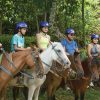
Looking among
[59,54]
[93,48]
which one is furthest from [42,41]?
[93,48]

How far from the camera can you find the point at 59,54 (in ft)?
27.7

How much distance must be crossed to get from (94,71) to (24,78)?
7.37ft

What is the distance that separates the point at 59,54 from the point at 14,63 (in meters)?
1.28

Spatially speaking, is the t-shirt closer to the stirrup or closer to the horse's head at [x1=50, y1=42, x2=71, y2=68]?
the horse's head at [x1=50, y1=42, x2=71, y2=68]

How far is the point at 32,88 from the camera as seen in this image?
336 inches

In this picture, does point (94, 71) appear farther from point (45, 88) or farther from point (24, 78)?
point (24, 78)

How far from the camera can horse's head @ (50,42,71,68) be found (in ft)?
27.4

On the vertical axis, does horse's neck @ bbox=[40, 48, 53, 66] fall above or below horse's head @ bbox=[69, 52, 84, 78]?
above

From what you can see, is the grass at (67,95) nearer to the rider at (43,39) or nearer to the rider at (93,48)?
the rider at (93,48)

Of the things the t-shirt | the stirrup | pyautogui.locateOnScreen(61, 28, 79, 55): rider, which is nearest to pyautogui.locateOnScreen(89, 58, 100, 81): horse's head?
pyautogui.locateOnScreen(61, 28, 79, 55): rider

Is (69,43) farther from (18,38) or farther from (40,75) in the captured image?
(40,75)

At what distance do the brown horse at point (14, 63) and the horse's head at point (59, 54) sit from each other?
0.79 metres

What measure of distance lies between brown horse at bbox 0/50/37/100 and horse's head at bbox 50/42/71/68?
2.60 ft

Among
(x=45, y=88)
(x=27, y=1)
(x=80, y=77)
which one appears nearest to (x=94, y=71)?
(x=80, y=77)
